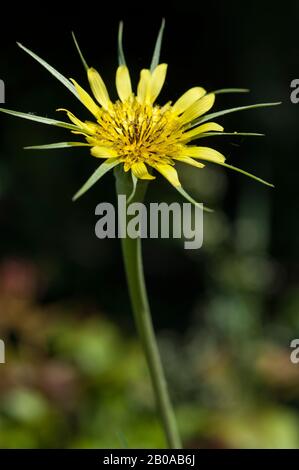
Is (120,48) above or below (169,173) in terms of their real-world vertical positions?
above

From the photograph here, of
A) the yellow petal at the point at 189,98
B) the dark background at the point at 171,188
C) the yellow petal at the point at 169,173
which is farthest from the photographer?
the dark background at the point at 171,188

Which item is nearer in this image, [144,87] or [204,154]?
[204,154]

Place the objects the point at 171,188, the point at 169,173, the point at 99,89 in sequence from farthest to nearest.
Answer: the point at 171,188, the point at 99,89, the point at 169,173

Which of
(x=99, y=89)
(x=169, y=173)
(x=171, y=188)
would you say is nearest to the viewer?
(x=169, y=173)

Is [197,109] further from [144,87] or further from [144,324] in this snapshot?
[144,324]

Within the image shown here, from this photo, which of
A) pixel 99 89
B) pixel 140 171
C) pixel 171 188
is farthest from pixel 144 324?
pixel 171 188

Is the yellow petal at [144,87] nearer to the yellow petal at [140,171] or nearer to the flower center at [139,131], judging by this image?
the flower center at [139,131]

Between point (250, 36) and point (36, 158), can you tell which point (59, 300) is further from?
point (250, 36)

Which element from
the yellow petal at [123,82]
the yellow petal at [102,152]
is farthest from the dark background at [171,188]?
the yellow petal at [102,152]
